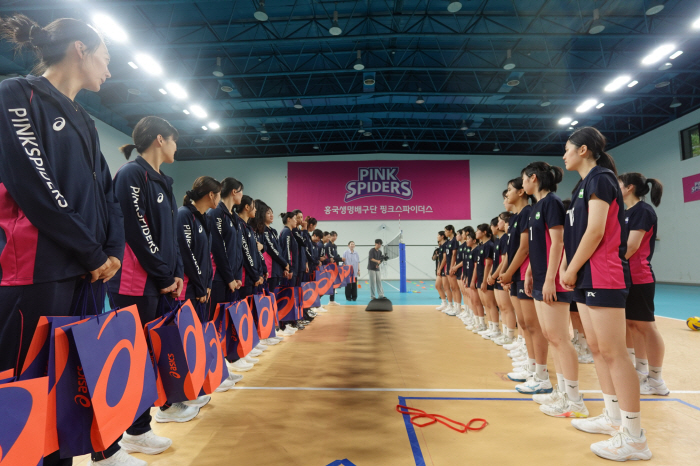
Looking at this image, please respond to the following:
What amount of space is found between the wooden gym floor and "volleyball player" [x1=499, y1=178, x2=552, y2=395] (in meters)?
0.18

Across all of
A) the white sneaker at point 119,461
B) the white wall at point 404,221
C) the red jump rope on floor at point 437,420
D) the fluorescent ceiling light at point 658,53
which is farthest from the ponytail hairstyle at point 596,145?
the white wall at point 404,221

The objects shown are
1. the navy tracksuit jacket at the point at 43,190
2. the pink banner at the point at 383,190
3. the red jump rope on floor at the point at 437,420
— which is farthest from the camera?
the pink banner at the point at 383,190

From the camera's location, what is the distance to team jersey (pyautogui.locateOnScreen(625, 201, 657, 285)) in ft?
10.1

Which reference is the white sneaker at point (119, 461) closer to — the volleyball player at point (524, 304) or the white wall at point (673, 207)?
the volleyball player at point (524, 304)

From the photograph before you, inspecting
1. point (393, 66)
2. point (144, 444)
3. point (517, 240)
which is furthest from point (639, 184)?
point (393, 66)

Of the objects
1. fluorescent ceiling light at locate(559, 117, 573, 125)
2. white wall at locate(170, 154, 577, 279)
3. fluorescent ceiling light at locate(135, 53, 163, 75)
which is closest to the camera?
fluorescent ceiling light at locate(135, 53, 163, 75)

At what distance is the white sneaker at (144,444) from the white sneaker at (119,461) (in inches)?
6.8

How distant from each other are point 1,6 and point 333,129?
10.0 metres

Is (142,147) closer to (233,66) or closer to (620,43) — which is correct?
(233,66)

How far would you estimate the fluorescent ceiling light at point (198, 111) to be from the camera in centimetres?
1205

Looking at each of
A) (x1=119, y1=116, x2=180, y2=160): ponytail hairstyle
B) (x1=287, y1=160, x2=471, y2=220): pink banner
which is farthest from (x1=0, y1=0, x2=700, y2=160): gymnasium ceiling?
(x1=119, y1=116, x2=180, y2=160): ponytail hairstyle

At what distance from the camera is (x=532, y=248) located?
2.77m

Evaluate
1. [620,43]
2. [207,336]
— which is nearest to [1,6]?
[207,336]

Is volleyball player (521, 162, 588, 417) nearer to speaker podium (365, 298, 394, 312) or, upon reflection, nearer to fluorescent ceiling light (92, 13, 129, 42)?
speaker podium (365, 298, 394, 312)
